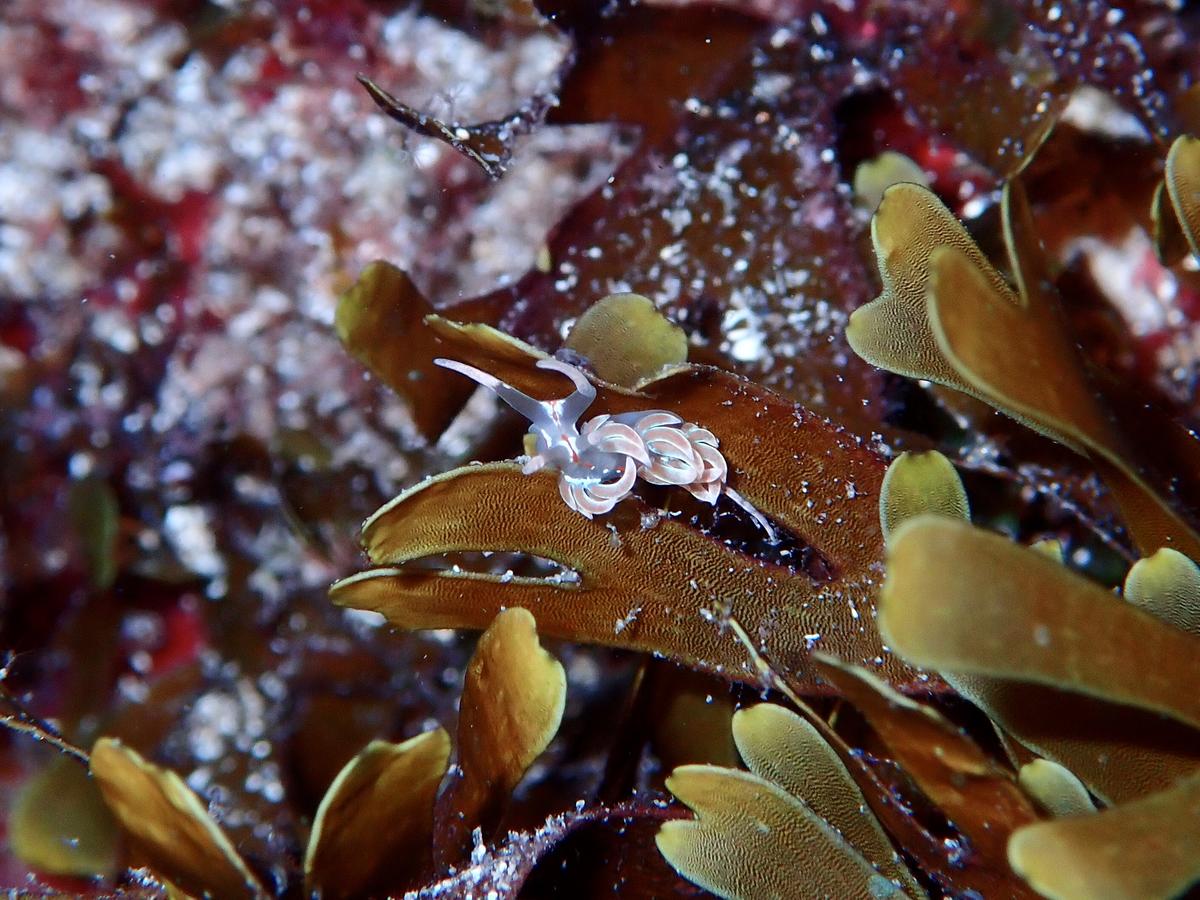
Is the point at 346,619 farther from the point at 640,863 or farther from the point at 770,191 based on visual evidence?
the point at 770,191

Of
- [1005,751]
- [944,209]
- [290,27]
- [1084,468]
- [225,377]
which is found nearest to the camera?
[944,209]

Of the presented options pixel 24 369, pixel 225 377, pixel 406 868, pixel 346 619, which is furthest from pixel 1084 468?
pixel 24 369

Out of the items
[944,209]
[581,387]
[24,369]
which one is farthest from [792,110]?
[24,369]

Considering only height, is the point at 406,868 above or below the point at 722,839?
below

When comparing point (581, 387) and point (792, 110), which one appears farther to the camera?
point (792, 110)

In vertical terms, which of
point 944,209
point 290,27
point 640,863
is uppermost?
point 944,209

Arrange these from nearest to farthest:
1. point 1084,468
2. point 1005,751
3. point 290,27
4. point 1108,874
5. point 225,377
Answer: point 1108,874, point 1005,751, point 1084,468, point 290,27, point 225,377
